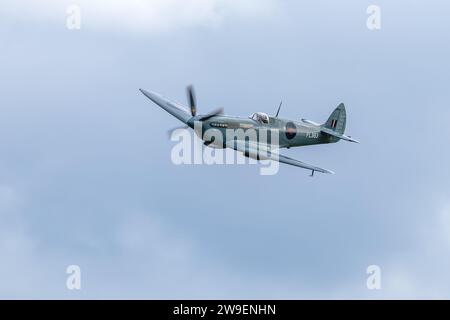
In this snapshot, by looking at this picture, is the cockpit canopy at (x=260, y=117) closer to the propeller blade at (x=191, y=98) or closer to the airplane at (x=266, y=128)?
the airplane at (x=266, y=128)

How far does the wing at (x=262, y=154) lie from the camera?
52312 millimetres

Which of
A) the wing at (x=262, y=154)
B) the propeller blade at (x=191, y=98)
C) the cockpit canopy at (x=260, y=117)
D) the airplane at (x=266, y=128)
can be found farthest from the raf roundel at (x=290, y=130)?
the propeller blade at (x=191, y=98)

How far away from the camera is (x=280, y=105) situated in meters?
57.5

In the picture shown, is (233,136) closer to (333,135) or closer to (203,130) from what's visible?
(203,130)

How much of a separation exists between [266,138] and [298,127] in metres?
2.97

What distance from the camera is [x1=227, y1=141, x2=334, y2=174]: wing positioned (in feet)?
172

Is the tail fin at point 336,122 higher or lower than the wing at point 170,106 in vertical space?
lower

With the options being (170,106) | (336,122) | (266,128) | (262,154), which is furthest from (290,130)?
(170,106)

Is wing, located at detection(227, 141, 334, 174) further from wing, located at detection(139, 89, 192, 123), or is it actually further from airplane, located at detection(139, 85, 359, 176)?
wing, located at detection(139, 89, 192, 123)

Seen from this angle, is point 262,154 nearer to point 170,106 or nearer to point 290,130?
point 290,130

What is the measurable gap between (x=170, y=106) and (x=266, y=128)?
8.38m

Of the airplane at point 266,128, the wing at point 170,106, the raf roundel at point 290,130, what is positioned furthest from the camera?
the wing at point 170,106

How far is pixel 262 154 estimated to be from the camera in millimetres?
53719
